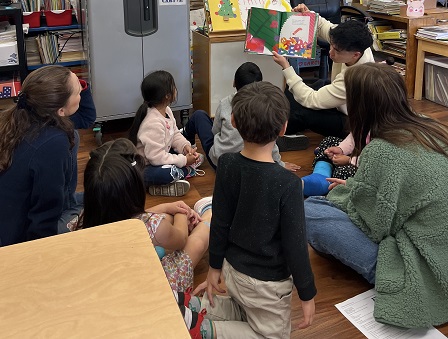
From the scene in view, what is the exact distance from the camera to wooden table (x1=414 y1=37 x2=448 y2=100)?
377cm

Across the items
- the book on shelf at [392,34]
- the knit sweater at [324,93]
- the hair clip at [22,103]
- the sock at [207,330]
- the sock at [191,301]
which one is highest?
the book on shelf at [392,34]

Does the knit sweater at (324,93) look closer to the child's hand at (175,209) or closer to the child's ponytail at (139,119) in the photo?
the child's ponytail at (139,119)

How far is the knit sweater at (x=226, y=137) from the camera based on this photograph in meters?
2.60

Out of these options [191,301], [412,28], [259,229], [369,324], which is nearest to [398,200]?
[369,324]

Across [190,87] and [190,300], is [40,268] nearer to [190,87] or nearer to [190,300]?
[190,300]

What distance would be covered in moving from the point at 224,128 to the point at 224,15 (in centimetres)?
113

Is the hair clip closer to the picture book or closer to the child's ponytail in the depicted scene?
the child's ponytail

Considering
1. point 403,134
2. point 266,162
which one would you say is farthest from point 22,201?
point 403,134

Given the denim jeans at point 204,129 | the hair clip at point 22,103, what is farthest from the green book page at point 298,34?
the hair clip at point 22,103

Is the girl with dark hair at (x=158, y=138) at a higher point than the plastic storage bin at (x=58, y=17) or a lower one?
lower

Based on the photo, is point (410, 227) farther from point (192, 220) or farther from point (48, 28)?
point (48, 28)

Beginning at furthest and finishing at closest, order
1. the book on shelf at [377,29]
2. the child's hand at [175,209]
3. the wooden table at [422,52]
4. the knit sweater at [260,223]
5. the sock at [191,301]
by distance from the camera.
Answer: the book on shelf at [377,29] < the wooden table at [422,52] < the child's hand at [175,209] < the sock at [191,301] < the knit sweater at [260,223]

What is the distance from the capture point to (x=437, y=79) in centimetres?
394

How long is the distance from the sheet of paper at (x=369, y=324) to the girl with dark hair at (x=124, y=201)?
21.9 inches
